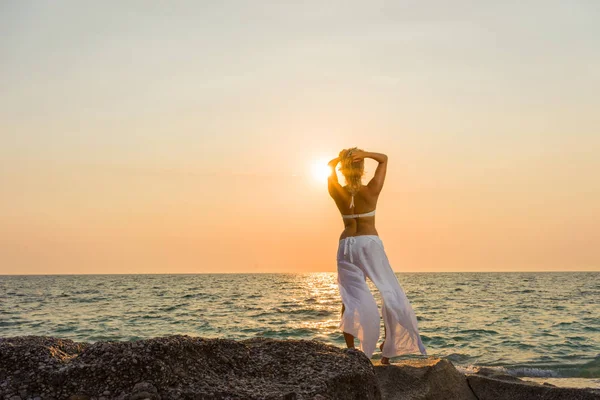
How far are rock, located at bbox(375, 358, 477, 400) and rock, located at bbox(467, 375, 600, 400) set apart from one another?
11 centimetres

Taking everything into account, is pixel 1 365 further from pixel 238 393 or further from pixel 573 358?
pixel 573 358

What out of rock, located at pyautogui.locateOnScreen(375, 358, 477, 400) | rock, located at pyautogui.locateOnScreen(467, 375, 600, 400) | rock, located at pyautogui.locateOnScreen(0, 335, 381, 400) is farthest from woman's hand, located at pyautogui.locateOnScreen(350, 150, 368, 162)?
rock, located at pyautogui.locateOnScreen(467, 375, 600, 400)

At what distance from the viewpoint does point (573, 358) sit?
11.8 meters

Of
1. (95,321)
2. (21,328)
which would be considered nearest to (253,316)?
(95,321)

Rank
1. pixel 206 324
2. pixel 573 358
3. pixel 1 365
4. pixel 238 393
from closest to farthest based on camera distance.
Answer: pixel 238 393 < pixel 1 365 < pixel 573 358 < pixel 206 324

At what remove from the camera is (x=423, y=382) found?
598cm

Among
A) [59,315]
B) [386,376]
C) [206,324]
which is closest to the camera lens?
[386,376]

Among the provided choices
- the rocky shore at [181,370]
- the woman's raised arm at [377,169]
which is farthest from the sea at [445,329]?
the rocky shore at [181,370]

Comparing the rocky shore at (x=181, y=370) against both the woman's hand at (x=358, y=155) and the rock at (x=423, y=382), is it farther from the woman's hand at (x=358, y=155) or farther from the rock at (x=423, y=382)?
the woman's hand at (x=358, y=155)

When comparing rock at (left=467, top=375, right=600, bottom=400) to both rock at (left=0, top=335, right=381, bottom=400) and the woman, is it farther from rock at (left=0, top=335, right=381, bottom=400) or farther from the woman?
rock at (left=0, top=335, right=381, bottom=400)

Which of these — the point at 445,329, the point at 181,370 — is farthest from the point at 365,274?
the point at 445,329

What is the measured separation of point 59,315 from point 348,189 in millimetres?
21361

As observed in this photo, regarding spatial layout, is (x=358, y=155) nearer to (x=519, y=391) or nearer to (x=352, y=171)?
(x=352, y=171)

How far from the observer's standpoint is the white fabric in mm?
6836
